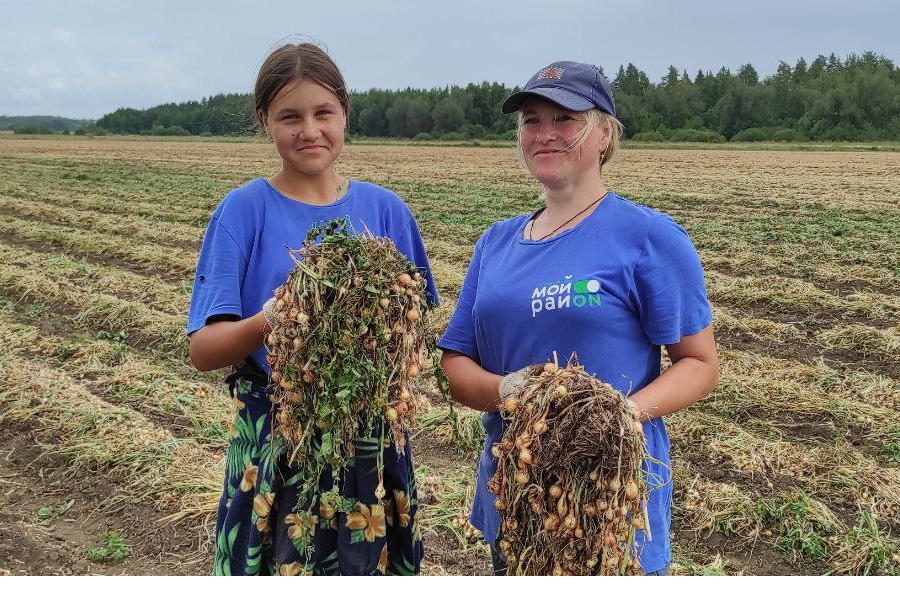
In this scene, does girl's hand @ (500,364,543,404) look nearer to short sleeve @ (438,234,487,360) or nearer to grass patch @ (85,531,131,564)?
short sleeve @ (438,234,487,360)

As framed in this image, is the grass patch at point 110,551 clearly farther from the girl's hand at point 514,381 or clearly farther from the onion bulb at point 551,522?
the onion bulb at point 551,522

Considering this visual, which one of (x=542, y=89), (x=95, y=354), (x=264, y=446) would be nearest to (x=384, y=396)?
(x=264, y=446)

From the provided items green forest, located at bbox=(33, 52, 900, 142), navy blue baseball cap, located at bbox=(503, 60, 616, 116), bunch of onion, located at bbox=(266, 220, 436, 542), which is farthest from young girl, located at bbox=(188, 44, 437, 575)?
green forest, located at bbox=(33, 52, 900, 142)

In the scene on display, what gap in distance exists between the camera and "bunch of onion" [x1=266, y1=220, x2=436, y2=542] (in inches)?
77.9

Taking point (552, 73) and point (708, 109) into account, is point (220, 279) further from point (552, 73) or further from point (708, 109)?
point (708, 109)

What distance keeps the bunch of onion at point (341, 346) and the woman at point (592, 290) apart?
10.5 inches

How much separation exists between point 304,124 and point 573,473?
125 cm

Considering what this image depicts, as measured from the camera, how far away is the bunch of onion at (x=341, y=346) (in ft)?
6.49

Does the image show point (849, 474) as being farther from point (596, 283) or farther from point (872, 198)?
point (872, 198)

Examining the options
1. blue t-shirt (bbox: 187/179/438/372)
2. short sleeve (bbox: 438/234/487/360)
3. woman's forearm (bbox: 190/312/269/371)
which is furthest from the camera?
short sleeve (bbox: 438/234/487/360)

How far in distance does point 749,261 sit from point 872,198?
9.82m

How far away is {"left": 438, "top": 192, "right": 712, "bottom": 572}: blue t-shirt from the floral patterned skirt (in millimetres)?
521

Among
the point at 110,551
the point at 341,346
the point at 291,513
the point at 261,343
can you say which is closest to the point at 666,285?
the point at 341,346

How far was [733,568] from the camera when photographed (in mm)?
3945
